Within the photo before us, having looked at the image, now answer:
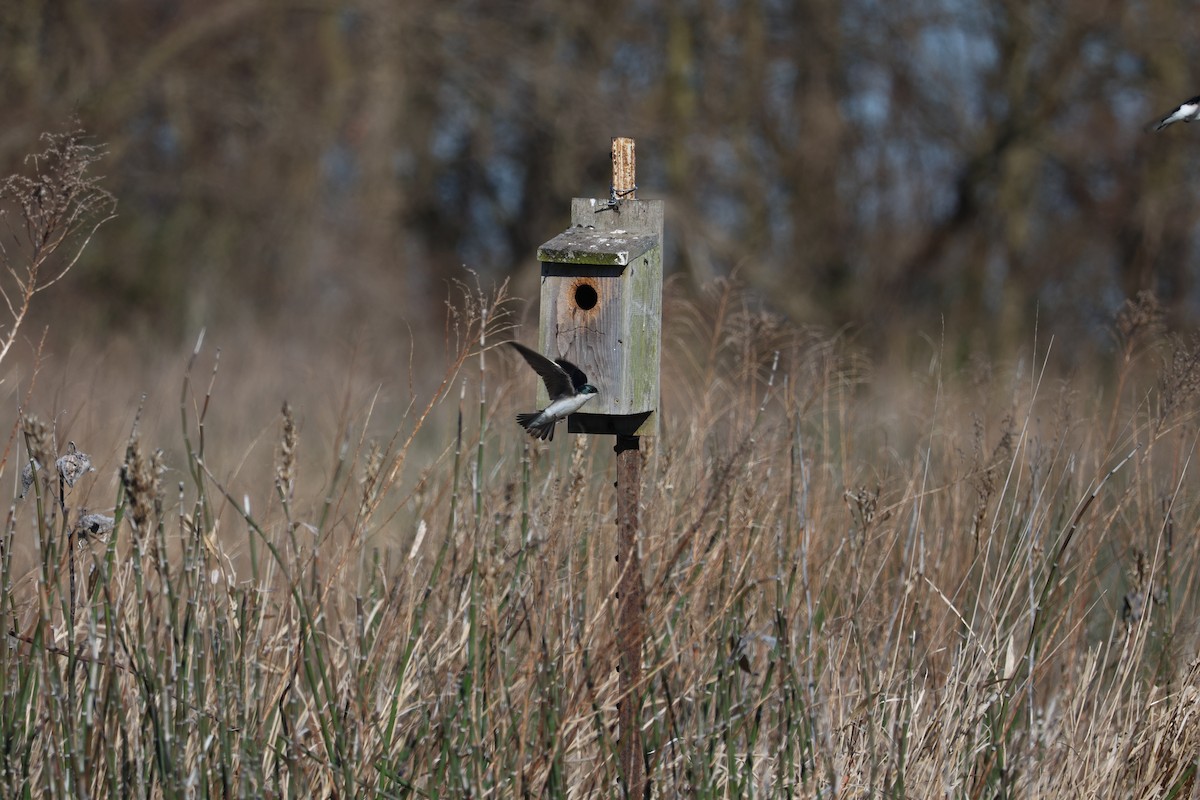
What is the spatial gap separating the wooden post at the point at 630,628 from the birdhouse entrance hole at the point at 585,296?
1.11 ft

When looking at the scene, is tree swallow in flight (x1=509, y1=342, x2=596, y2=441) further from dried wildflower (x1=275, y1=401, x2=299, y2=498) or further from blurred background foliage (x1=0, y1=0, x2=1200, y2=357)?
blurred background foliage (x1=0, y1=0, x2=1200, y2=357)

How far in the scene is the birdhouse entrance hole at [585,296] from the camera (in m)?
2.85

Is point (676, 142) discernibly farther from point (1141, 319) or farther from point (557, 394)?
point (557, 394)

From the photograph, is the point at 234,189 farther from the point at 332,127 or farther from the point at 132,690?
the point at 132,690

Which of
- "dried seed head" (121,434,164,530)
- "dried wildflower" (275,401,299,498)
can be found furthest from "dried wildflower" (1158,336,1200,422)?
"dried seed head" (121,434,164,530)

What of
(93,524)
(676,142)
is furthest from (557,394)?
(676,142)

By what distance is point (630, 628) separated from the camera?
2457 millimetres

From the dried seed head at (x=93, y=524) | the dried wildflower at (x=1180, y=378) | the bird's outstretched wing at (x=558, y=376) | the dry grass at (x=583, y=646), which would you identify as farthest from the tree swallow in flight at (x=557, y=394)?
the dried wildflower at (x=1180, y=378)

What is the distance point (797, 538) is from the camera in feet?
10.2

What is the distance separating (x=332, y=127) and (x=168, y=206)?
1.81 meters

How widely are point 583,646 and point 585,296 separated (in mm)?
740

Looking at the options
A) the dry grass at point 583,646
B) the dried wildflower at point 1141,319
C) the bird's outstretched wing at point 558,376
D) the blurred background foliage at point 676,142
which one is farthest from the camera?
the blurred background foliage at point 676,142

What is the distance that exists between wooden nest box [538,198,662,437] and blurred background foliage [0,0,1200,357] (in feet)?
29.6

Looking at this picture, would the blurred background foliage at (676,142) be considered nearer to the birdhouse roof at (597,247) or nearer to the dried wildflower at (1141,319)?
the dried wildflower at (1141,319)
